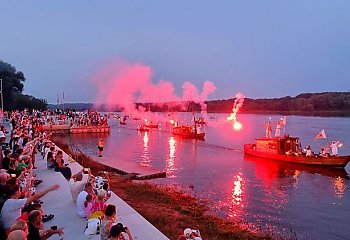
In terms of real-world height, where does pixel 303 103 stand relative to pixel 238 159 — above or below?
above

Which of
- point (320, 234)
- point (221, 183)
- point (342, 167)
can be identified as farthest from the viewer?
point (342, 167)

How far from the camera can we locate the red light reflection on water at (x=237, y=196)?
1927 cm

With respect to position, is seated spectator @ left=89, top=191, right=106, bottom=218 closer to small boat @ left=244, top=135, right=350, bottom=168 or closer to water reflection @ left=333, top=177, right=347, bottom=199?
water reflection @ left=333, top=177, right=347, bottom=199

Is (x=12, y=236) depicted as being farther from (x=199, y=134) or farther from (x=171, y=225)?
(x=199, y=134)

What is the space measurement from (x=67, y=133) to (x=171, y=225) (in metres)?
62.4

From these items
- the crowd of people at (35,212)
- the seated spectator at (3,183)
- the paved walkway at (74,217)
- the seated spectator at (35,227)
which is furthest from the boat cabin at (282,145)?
the seated spectator at (35,227)

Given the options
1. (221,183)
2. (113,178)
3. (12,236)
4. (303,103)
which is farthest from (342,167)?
(303,103)

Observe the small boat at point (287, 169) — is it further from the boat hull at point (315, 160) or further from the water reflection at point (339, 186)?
the water reflection at point (339, 186)

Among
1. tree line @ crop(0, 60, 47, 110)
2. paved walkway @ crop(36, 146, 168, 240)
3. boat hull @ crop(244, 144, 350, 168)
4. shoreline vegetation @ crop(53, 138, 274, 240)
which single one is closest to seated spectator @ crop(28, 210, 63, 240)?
paved walkway @ crop(36, 146, 168, 240)

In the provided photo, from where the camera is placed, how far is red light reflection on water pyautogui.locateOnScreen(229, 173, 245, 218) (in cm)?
1927

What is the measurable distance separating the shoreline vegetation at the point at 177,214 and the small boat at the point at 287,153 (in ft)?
70.3

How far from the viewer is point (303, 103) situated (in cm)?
17800

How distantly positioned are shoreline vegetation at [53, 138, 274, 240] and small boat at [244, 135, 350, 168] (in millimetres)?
21429

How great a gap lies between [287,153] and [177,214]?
91.7ft
